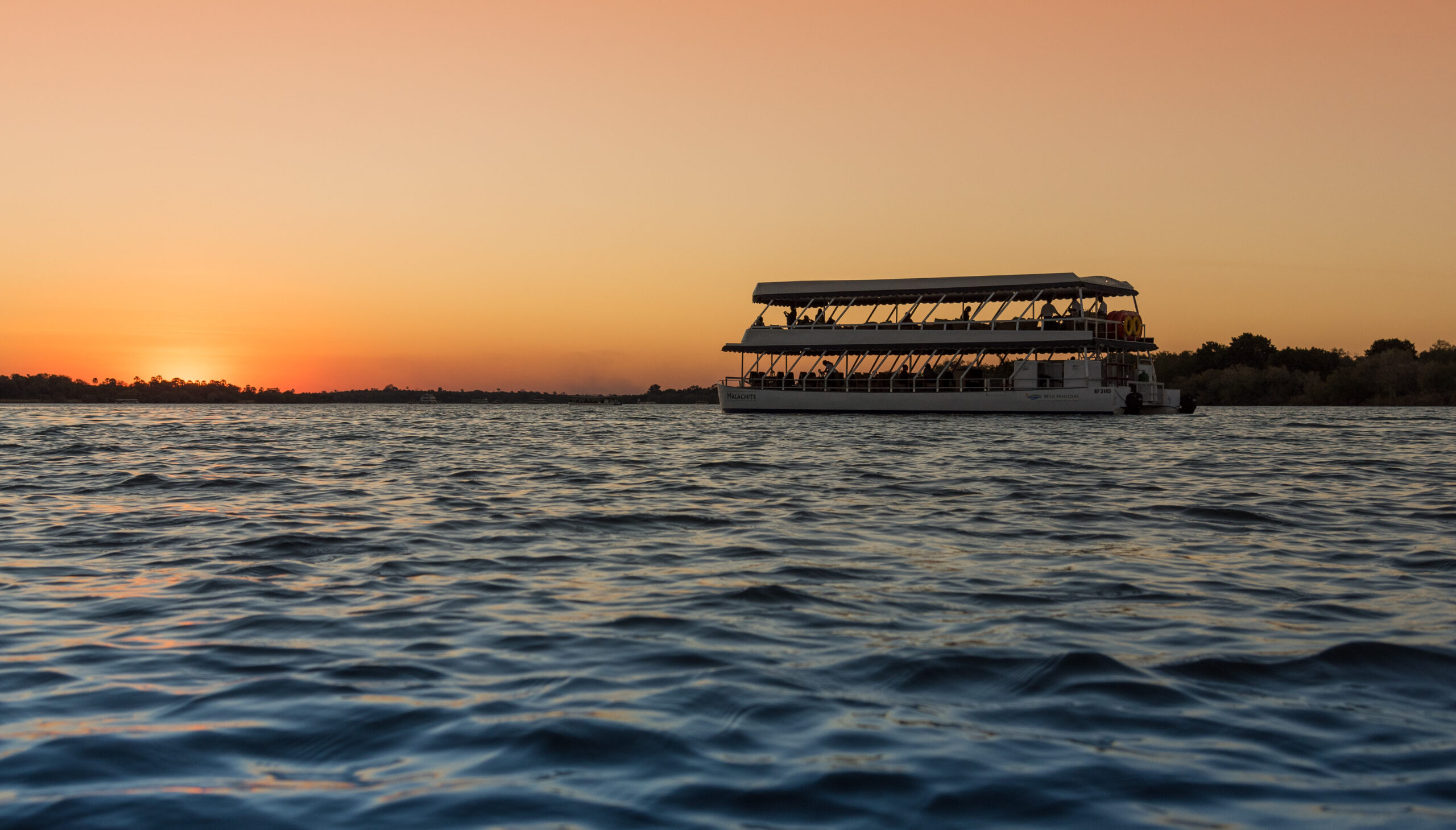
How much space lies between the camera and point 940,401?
186 feet

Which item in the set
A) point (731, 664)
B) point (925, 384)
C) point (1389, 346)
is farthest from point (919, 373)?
point (1389, 346)

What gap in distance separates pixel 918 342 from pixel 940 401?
3432 millimetres

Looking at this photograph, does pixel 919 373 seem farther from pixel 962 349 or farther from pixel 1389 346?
pixel 1389 346

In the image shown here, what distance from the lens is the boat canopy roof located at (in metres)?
52.7

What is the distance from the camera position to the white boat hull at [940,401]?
5331 centimetres

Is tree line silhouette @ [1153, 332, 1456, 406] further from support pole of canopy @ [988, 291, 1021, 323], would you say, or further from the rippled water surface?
the rippled water surface

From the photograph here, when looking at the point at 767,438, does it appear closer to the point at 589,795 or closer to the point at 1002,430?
the point at 1002,430

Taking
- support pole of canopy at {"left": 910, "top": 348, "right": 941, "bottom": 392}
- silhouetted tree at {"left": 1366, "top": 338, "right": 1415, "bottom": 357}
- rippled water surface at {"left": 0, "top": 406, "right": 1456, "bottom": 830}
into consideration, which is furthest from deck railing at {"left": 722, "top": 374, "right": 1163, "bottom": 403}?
silhouetted tree at {"left": 1366, "top": 338, "right": 1415, "bottom": 357}

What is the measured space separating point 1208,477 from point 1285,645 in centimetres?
1233

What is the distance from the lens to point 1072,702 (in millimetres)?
4457

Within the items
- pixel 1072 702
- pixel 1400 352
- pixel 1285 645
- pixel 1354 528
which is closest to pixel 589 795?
pixel 1072 702

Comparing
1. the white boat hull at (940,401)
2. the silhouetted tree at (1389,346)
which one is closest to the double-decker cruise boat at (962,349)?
the white boat hull at (940,401)

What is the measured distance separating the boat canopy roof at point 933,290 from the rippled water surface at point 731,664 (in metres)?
41.1

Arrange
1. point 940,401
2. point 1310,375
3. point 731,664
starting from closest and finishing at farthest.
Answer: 1. point 731,664
2. point 940,401
3. point 1310,375
